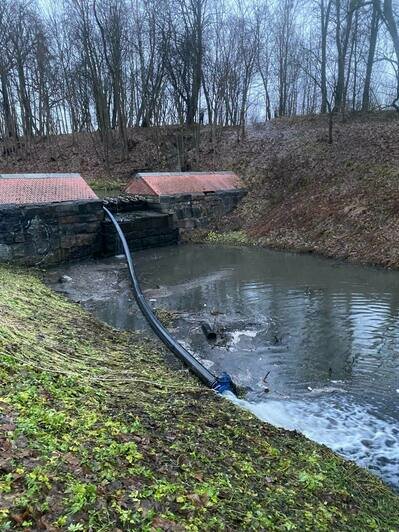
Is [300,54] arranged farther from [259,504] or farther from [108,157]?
[259,504]

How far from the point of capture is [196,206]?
1778 centimetres

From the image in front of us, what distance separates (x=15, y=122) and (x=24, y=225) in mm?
17604

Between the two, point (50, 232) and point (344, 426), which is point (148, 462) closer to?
point (344, 426)

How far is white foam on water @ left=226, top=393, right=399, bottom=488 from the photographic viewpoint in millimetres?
4555

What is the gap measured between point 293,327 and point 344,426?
3.22m

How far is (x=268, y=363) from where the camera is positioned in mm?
6766

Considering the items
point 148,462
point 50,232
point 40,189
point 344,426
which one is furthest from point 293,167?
point 148,462

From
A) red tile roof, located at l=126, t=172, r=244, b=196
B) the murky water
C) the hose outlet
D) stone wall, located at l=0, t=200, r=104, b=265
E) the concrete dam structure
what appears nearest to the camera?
the murky water

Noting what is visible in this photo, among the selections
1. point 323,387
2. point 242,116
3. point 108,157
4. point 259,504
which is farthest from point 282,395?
point 108,157

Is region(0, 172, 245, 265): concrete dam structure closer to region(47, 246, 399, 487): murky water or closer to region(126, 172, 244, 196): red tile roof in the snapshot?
region(126, 172, 244, 196): red tile roof

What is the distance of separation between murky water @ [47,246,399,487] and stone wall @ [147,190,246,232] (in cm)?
303

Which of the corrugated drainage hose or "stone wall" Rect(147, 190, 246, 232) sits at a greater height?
"stone wall" Rect(147, 190, 246, 232)

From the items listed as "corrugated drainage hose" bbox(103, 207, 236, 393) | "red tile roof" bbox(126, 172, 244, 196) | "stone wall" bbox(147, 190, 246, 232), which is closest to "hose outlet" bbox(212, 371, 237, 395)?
"corrugated drainage hose" bbox(103, 207, 236, 393)

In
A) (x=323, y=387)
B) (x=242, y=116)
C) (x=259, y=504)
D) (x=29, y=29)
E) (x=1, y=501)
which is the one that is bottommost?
(x=323, y=387)
